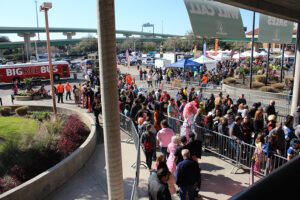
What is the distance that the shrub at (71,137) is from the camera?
10297 millimetres

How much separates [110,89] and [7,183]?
484 centimetres

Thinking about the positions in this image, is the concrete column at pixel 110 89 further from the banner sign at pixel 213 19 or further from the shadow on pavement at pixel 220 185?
the banner sign at pixel 213 19

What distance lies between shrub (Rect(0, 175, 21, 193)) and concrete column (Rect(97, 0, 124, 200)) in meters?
3.89

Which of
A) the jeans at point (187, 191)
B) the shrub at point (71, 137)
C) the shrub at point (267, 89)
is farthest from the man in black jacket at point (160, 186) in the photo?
the shrub at point (267, 89)

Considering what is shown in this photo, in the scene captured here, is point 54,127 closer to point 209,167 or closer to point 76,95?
point 209,167

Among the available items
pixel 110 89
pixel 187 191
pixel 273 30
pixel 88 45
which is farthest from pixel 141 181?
pixel 88 45

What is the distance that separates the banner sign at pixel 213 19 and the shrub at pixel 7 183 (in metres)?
7.44

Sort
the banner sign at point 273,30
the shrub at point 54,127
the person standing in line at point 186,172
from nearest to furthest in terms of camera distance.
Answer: the person standing in line at point 186,172, the shrub at point 54,127, the banner sign at point 273,30

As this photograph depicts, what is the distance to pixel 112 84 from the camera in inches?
187

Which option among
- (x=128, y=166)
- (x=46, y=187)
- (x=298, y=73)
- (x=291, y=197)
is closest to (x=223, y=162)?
(x=128, y=166)

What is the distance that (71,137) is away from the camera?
11.6 m

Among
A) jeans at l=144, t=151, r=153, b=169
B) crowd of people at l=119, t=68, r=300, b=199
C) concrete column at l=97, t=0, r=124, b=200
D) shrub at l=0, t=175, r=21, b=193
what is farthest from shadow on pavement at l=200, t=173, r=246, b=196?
shrub at l=0, t=175, r=21, b=193

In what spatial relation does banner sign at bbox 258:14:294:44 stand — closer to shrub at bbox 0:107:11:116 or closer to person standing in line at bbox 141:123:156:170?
person standing in line at bbox 141:123:156:170

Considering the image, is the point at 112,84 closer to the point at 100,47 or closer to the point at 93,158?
the point at 100,47
